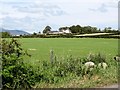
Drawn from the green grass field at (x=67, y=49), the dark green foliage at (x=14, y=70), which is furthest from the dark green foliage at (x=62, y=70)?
the green grass field at (x=67, y=49)

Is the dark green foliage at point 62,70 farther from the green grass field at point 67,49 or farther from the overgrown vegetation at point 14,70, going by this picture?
the green grass field at point 67,49

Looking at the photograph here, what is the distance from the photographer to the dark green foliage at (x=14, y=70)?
10.6m

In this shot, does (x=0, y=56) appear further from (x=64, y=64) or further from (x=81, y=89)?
(x=64, y=64)

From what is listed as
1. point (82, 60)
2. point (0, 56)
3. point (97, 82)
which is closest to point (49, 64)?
point (82, 60)

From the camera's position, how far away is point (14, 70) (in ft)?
35.5

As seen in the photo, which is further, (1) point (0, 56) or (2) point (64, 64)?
(2) point (64, 64)

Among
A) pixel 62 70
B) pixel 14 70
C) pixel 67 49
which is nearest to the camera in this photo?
pixel 14 70

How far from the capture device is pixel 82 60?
15781 millimetres

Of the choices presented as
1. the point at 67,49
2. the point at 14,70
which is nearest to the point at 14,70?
the point at 14,70

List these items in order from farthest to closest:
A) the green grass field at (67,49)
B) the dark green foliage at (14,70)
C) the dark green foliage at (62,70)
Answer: the green grass field at (67,49)
the dark green foliage at (62,70)
the dark green foliage at (14,70)

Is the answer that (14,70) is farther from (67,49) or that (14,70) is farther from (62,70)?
(67,49)

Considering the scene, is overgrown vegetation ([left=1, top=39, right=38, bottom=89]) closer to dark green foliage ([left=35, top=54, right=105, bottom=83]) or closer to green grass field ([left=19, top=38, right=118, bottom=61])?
dark green foliage ([left=35, top=54, right=105, bottom=83])

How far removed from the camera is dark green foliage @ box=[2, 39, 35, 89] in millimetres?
10562

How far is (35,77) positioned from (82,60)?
462 cm
